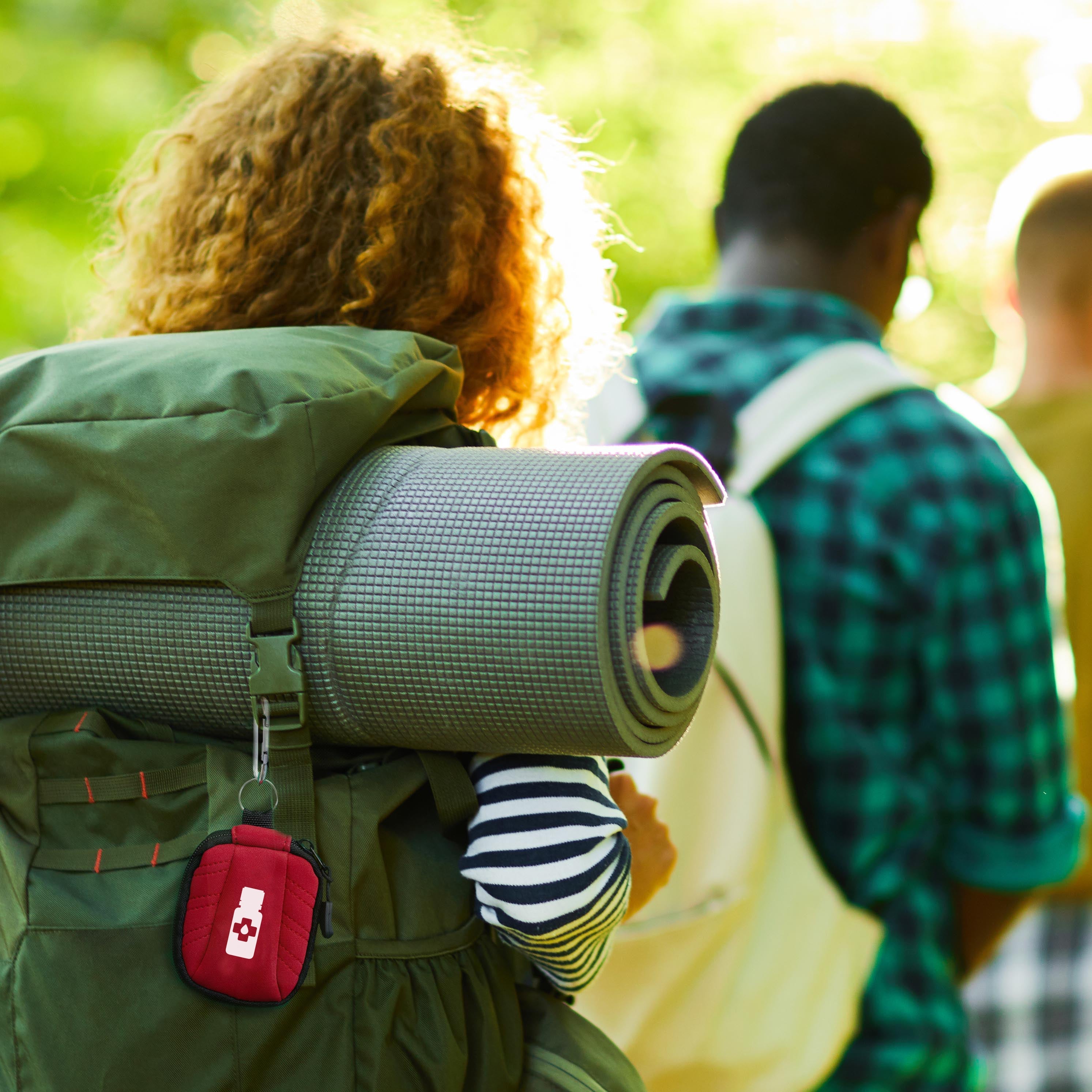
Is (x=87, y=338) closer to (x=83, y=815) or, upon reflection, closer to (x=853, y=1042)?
(x=83, y=815)

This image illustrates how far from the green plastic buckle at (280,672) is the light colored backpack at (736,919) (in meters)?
1.03

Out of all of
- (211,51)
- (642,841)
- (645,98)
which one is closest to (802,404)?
(642,841)

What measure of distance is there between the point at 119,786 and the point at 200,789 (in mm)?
78

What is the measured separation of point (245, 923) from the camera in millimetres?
1197

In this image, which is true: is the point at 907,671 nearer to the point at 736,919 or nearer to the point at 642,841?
the point at 736,919

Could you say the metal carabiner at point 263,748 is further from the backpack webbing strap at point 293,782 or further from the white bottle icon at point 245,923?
the white bottle icon at point 245,923

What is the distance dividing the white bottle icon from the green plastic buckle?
0.16 m

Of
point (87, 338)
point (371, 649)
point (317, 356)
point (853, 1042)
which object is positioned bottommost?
point (853, 1042)

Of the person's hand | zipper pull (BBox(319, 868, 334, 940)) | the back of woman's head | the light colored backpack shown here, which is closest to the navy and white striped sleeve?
zipper pull (BBox(319, 868, 334, 940))

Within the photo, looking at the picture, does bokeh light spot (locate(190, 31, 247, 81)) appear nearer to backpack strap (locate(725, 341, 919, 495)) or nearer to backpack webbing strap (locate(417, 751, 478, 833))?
backpack strap (locate(725, 341, 919, 495))

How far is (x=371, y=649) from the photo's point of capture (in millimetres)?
1182

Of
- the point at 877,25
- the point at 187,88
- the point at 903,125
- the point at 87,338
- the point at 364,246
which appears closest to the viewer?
the point at 364,246

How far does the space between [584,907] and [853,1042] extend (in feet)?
3.95

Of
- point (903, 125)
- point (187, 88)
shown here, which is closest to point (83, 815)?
point (903, 125)
